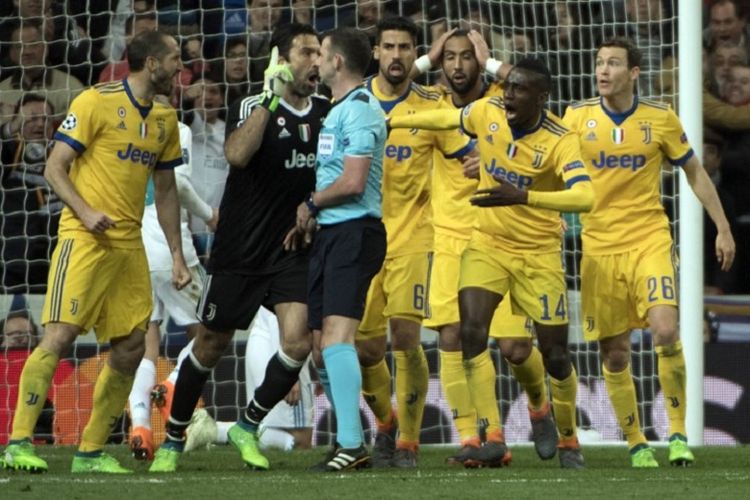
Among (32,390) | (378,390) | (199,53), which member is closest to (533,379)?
(378,390)

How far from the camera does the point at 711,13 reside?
1345 centimetres

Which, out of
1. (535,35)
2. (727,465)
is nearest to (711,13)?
(535,35)

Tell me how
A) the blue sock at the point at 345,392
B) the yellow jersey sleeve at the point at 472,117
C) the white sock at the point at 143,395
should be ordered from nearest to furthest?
the blue sock at the point at 345,392, the yellow jersey sleeve at the point at 472,117, the white sock at the point at 143,395

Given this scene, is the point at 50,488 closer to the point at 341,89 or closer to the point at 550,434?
the point at 341,89

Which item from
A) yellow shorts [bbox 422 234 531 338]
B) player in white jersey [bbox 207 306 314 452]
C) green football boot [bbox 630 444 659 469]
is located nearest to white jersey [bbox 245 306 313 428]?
player in white jersey [bbox 207 306 314 452]

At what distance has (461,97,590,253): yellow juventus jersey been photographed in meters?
9.10

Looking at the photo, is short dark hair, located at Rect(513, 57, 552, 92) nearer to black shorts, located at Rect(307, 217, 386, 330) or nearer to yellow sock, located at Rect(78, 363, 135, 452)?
black shorts, located at Rect(307, 217, 386, 330)

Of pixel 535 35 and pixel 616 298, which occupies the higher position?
pixel 535 35

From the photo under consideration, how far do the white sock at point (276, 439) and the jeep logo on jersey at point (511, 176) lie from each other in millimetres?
3026

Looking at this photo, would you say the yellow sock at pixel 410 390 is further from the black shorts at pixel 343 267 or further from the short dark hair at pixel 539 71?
the short dark hair at pixel 539 71

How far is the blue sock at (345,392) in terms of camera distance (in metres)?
8.30

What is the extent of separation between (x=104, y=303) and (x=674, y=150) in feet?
10.1

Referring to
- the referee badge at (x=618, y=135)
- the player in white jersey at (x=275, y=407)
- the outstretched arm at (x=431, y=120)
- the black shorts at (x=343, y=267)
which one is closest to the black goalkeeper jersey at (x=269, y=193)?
the black shorts at (x=343, y=267)

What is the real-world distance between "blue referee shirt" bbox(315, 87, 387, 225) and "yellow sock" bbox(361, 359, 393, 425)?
1277 millimetres
